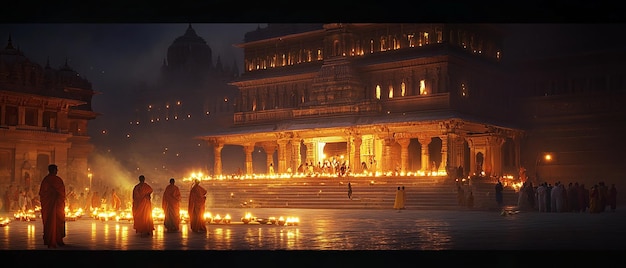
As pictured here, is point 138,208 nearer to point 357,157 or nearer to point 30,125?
point 357,157

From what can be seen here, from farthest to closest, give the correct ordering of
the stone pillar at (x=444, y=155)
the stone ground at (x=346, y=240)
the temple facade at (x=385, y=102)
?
the temple facade at (x=385, y=102) → the stone pillar at (x=444, y=155) → the stone ground at (x=346, y=240)

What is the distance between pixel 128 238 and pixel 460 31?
28353 millimetres

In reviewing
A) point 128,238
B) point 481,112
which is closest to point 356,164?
point 481,112

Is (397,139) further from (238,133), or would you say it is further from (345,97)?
(238,133)

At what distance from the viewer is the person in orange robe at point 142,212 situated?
1703 cm

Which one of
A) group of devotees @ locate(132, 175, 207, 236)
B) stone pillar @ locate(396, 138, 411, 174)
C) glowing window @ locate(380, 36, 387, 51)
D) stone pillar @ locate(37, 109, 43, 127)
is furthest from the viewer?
stone pillar @ locate(37, 109, 43, 127)

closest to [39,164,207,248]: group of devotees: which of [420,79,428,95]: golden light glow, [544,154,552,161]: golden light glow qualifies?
[420,79,428,95]: golden light glow

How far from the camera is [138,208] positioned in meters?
17.3

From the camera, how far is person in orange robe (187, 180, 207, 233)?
18000 mm

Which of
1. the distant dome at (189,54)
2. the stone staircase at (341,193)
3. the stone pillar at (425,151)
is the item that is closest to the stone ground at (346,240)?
the stone staircase at (341,193)

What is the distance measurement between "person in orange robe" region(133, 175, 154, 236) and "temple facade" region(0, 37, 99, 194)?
73.0ft

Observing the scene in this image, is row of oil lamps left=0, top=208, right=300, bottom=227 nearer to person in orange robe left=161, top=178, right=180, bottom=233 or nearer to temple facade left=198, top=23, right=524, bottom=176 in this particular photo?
person in orange robe left=161, top=178, right=180, bottom=233

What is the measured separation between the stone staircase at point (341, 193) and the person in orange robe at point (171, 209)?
51.3ft

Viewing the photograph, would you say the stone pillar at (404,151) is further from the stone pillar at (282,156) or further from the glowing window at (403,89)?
the stone pillar at (282,156)
